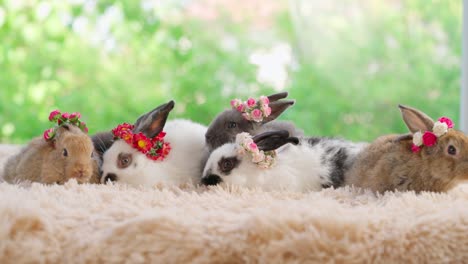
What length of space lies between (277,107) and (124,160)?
1.59 ft

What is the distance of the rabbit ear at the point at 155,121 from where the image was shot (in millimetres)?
1843

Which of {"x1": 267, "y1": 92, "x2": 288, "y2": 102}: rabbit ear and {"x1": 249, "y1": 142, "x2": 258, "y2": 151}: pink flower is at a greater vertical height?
{"x1": 267, "y1": 92, "x2": 288, "y2": 102}: rabbit ear

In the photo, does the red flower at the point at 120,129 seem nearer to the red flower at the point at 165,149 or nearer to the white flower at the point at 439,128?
the red flower at the point at 165,149

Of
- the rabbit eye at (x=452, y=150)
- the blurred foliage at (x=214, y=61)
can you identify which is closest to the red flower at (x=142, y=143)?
the rabbit eye at (x=452, y=150)

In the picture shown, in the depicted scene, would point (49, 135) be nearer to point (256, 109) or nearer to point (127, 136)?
point (127, 136)

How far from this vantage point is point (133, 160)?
1825 millimetres

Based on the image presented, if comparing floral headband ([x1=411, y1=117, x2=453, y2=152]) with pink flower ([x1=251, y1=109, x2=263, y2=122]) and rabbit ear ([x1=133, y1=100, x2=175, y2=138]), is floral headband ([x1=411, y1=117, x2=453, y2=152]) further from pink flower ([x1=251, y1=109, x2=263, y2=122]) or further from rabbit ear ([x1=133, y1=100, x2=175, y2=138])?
rabbit ear ([x1=133, y1=100, x2=175, y2=138])

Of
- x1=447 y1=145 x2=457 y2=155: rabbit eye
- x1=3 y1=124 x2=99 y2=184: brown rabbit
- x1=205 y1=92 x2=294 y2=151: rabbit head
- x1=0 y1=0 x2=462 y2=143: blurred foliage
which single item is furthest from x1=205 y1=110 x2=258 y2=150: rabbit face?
x1=0 y1=0 x2=462 y2=143: blurred foliage

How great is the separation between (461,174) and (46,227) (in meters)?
1.00

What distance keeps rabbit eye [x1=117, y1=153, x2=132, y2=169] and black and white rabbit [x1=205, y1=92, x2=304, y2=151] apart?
9.9 inches

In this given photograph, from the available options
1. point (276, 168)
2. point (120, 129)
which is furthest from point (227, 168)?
point (120, 129)

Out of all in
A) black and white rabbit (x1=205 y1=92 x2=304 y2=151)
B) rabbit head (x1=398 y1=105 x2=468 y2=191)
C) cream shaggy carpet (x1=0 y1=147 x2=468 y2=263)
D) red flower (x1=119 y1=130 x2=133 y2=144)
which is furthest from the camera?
black and white rabbit (x1=205 y1=92 x2=304 y2=151)

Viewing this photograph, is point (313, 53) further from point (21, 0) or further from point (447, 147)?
point (447, 147)

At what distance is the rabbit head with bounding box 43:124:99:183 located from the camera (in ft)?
5.71
